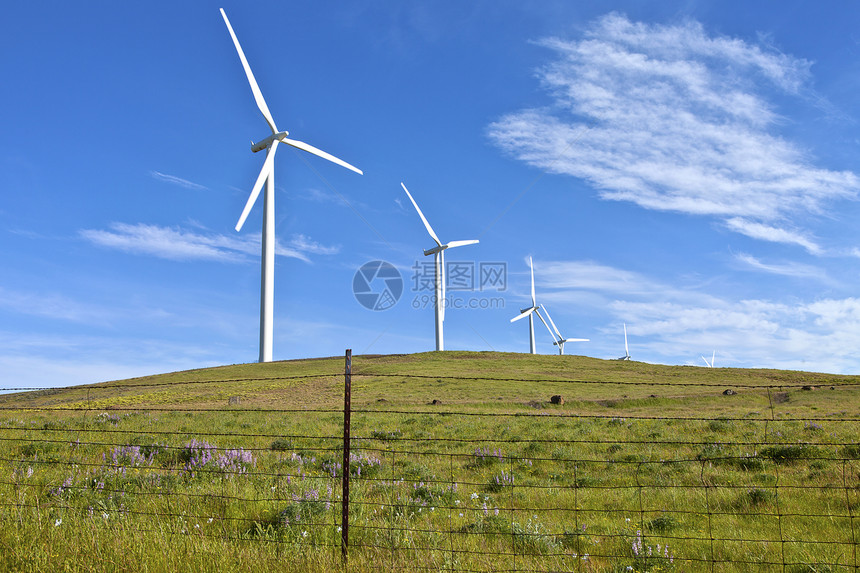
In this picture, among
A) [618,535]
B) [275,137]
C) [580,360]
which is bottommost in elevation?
[618,535]

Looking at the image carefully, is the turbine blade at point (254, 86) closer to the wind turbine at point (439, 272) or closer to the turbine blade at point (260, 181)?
the turbine blade at point (260, 181)

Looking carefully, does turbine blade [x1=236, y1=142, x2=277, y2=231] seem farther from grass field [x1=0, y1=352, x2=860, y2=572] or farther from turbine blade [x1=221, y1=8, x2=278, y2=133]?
grass field [x1=0, y1=352, x2=860, y2=572]

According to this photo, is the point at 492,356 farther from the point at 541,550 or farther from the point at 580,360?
the point at 541,550

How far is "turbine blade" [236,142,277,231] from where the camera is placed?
152ft

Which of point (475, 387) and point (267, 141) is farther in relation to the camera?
point (267, 141)

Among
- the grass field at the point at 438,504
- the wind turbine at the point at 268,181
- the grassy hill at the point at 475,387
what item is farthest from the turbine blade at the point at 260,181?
the grass field at the point at 438,504

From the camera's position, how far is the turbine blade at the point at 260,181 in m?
46.3

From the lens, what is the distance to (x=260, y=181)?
51375 mm

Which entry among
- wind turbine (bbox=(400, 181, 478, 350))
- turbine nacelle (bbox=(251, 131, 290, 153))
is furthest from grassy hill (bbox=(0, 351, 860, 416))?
turbine nacelle (bbox=(251, 131, 290, 153))

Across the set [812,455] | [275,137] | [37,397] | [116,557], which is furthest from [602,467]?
[37,397]

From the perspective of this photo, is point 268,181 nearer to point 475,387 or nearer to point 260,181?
point 260,181

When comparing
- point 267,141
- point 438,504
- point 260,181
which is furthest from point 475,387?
point 438,504

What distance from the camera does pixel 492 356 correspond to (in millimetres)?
77938

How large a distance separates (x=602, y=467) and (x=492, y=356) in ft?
217
